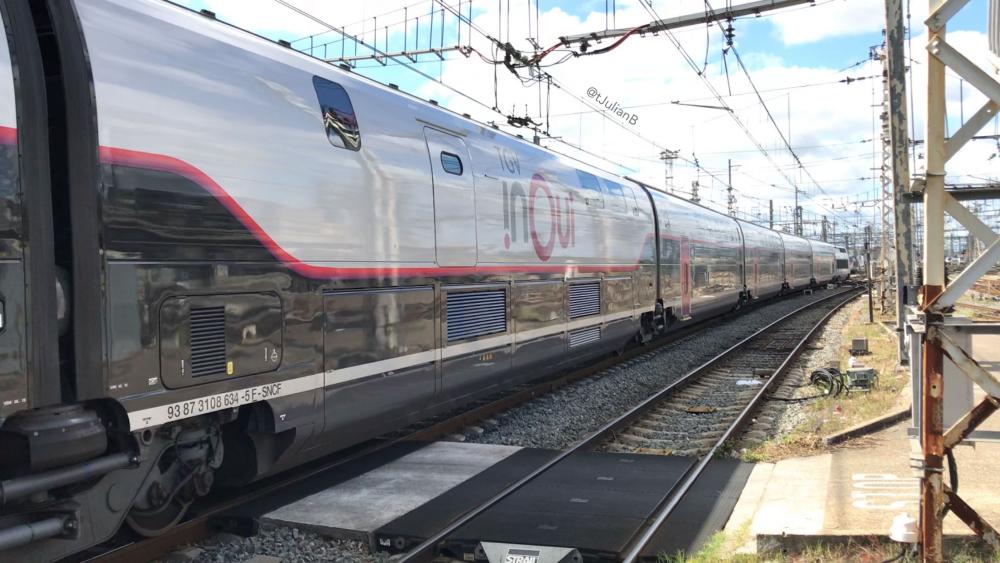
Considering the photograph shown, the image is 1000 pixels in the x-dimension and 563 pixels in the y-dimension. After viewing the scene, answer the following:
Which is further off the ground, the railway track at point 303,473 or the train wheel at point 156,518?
the train wheel at point 156,518

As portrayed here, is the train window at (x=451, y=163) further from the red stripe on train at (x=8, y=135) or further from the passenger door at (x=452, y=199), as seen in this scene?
the red stripe on train at (x=8, y=135)

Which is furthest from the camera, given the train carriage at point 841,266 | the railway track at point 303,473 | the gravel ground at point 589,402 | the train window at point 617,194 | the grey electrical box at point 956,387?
the train carriage at point 841,266

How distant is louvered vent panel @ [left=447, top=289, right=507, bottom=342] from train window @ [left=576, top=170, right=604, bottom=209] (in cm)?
346

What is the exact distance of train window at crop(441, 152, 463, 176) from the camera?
23.2 feet

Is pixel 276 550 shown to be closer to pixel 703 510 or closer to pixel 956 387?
pixel 703 510

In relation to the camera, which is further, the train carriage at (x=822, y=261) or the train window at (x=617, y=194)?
the train carriage at (x=822, y=261)

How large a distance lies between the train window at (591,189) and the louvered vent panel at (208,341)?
728 cm

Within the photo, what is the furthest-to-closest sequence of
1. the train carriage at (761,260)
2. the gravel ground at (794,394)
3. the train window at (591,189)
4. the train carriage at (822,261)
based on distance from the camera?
the train carriage at (822,261), the train carriage at (761,260), the train window at (591,189), the gravel ground at (794,394)

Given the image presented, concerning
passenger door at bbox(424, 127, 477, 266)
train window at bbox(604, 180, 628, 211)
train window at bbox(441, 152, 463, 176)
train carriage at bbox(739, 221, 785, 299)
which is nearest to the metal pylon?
passenger door at bbox(424, 127, 477, 266)

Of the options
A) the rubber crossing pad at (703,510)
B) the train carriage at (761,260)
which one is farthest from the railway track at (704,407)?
the train carriage at (761,260)

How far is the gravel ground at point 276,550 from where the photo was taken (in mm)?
4629

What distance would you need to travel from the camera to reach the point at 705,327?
21391 millimetres

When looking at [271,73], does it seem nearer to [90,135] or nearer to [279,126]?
[279,126]

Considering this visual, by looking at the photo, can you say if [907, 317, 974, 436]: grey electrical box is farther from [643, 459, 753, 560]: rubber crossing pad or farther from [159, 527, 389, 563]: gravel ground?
[159, 527, 389, 563]: gravel ground
